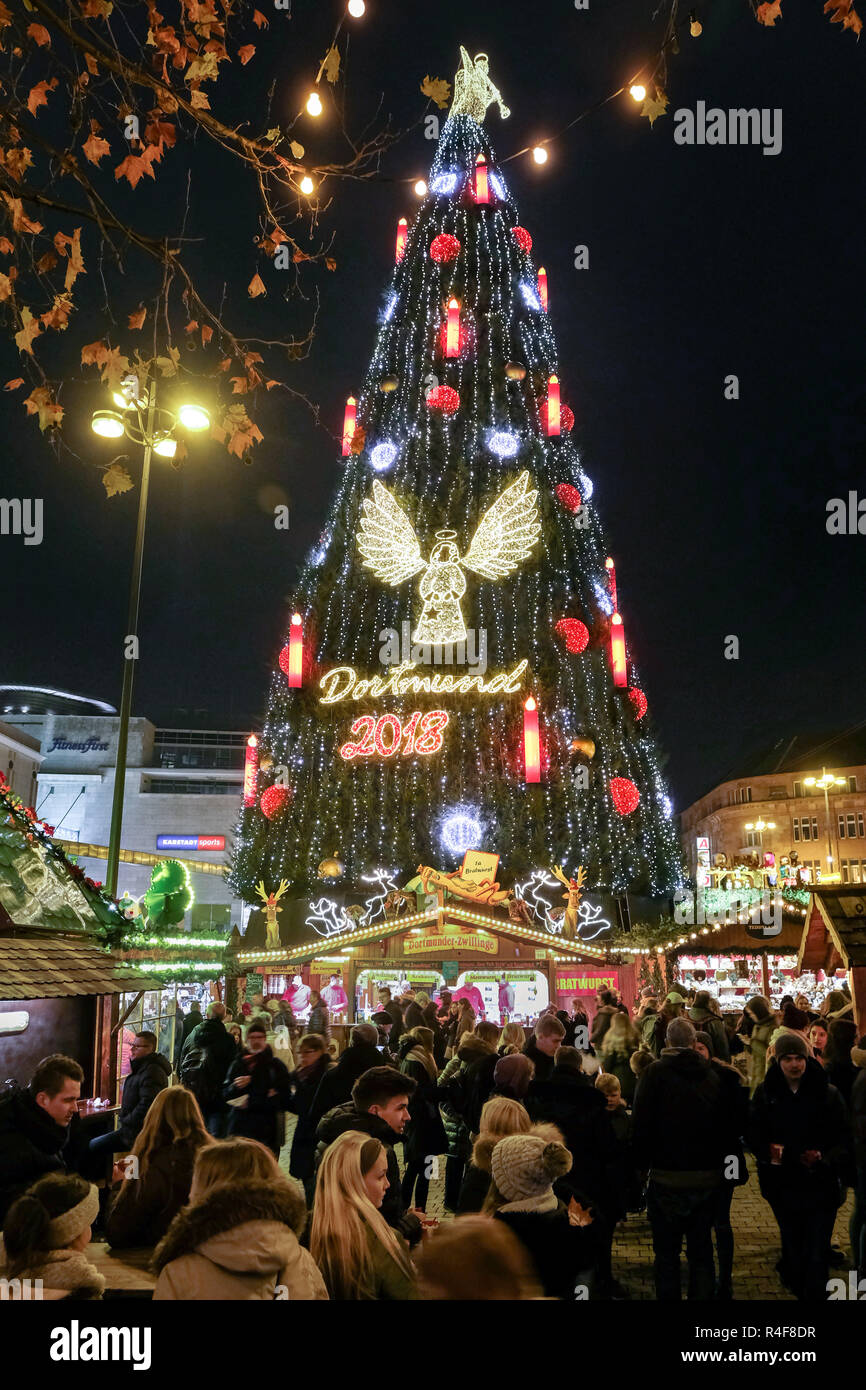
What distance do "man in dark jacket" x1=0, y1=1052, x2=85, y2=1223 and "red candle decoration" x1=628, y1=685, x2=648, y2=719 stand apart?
115ft

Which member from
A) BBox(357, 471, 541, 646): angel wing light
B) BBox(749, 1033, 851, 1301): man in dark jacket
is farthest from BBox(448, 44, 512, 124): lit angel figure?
BBox(749, 1033, 851, 1301): man in dark jacket

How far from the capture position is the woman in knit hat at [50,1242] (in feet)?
11.1

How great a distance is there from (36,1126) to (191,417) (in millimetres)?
6736

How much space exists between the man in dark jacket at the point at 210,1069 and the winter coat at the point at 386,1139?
12.7 ft

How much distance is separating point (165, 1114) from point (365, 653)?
35.3 meters

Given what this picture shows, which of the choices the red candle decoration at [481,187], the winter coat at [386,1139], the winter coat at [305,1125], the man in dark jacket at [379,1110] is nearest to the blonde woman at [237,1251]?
the winter coat at [386,1139]

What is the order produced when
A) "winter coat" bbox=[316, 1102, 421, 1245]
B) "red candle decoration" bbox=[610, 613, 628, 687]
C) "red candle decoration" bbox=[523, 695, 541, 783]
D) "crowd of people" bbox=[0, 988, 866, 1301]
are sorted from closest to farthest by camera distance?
"crowd of people" bbox=[0, 988, 866, 1301], "winter coat" bbox=[316, 1102, 421, 1245], "red candle decoration" bbox=[523, 695, 541, 783], "red candle decoration" bbox=[610, 613, 628, 687]

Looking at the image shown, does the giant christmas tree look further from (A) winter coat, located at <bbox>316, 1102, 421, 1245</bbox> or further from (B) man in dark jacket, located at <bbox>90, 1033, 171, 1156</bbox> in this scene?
(A) winter coat, located at <bbox>316, 1102, 421, 1245</bbox>

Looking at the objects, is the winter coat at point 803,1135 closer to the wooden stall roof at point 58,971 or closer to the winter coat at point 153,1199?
the winter coat at point 153,1199

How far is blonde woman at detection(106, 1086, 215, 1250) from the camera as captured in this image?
508cm

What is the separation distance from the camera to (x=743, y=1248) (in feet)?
27.6

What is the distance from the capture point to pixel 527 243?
150 ft
